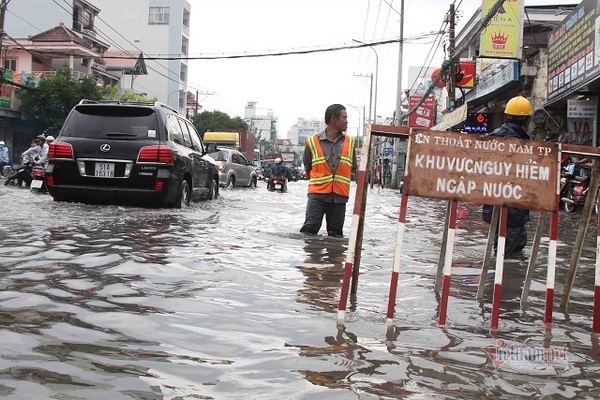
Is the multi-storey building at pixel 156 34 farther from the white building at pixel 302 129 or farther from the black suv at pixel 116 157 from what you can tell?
the white building at pixel 302 129

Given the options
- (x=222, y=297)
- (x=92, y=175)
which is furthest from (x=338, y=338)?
(x=92, y=175)

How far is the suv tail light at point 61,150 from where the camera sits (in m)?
9.59

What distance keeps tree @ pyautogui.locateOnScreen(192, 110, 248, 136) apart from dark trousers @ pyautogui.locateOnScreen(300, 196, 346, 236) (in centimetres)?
6844

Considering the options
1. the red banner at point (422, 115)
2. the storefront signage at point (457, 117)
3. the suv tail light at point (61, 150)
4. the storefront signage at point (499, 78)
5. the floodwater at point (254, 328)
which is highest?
the storefront signage at point (499, 78)

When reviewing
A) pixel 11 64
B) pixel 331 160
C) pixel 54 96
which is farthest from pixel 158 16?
→ pixel 331 160

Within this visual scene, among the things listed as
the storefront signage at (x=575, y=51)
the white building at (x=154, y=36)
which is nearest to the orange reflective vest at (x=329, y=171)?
the storefront signage at (x=575, y=51)

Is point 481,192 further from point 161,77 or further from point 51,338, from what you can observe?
point 161,77

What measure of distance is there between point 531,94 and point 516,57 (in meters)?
2.72

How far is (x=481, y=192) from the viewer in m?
4.08

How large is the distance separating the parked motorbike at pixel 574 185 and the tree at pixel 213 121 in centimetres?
6092

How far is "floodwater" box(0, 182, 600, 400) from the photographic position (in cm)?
275

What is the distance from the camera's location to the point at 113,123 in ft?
32.2

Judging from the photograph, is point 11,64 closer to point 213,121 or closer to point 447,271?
point 213,121

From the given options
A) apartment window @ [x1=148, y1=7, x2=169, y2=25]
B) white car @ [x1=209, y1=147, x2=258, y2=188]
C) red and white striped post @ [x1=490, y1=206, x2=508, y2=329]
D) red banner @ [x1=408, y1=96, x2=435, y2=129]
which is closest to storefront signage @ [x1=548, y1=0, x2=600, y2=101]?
red banner @ [x1=408, y1=96, x2=435, y2=129]
